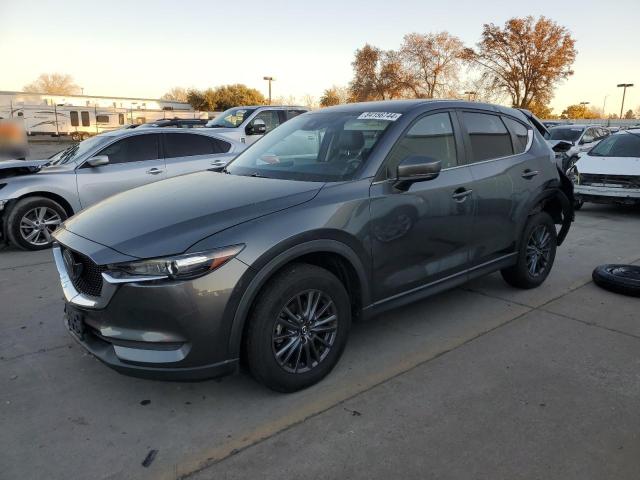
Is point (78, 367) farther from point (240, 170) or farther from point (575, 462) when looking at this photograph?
point (575, 462)

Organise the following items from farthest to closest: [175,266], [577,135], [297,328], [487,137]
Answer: [577,135] → [487,137] → [297,328] → [175,266]

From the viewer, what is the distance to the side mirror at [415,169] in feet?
10.8

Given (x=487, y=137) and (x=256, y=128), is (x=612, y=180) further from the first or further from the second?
(x=256, y=128)

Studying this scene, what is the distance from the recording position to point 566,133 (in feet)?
54.8

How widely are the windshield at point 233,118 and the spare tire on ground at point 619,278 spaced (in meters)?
9.10

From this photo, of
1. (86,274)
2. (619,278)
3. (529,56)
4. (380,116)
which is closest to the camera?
(86,274)

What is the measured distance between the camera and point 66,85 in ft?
301

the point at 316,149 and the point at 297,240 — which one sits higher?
the point at 316,149

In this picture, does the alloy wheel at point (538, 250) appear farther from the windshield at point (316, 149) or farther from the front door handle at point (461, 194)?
the windshield at point (316, 149)

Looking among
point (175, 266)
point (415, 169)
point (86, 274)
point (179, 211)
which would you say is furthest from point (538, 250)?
point (86, 274)

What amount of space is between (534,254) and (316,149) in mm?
2527

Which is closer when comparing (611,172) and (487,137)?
(487,137)

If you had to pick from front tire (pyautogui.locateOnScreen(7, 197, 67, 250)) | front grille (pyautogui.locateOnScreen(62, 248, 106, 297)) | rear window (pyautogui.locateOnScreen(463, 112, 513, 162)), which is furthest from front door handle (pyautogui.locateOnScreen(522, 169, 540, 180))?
front tire (pyautogui.locateOnScreen(7, 197, 67, 250))

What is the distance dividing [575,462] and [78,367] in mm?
3088
